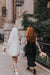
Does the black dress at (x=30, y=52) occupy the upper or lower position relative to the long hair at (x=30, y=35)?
lower

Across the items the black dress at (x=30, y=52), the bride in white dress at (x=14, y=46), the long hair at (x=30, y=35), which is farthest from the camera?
the black dress at (x=30, y=52)

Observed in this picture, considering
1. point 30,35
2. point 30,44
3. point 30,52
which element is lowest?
point 30,52

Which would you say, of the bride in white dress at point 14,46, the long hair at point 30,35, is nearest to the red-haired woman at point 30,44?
the long hair at point 30,35

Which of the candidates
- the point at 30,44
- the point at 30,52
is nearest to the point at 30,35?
the point at 30,44

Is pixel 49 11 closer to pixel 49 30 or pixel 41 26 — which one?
pixel 41 26

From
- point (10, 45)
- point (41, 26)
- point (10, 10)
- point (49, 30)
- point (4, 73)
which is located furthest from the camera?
point (10, 10)

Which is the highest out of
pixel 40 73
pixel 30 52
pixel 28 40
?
pixel 28 40

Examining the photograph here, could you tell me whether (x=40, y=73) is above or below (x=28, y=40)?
below

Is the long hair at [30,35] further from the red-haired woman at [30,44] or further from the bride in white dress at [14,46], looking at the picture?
the bride in white dress at [14,46]

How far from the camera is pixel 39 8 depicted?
32.3 feet

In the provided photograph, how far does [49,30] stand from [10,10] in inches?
338

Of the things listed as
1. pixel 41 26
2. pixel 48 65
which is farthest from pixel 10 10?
pixel 48 65

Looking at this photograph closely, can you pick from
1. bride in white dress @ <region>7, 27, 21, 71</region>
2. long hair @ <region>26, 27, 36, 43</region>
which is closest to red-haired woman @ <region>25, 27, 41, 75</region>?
long hair @ <region>26, 27, 36, 43</region>

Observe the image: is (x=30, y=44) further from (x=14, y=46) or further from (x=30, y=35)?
(x=14, y=46)
